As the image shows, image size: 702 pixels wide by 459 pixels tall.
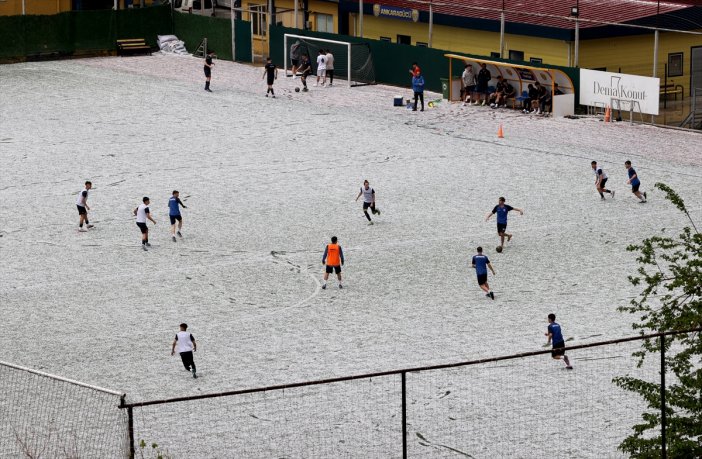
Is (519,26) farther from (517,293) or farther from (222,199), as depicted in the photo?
(517,293)

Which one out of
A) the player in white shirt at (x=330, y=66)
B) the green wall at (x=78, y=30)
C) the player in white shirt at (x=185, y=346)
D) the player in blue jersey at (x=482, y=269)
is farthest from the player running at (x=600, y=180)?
the green wall at (x=78, y=30)

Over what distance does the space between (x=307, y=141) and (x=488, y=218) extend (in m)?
14.5

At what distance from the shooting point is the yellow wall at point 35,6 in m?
Result: 66.9

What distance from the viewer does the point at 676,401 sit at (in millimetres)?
19062

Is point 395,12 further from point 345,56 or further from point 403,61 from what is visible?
point 403,61

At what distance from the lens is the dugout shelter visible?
5241 cm

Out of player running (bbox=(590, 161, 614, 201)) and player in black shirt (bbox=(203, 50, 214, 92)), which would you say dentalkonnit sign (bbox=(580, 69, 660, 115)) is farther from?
player in black shirt (bbox=(203, 50, 214, 92))

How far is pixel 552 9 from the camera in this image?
5716 cm

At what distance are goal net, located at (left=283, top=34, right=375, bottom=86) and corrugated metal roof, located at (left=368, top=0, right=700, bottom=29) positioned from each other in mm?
3377

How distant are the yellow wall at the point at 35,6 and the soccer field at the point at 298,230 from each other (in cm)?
967

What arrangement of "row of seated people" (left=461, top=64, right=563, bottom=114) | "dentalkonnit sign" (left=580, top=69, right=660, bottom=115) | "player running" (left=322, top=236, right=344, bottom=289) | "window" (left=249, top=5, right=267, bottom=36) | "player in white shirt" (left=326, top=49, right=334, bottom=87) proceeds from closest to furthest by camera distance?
"player running" (left=322, top=236, right=344, bottom=289) < "dentalkonnit sign" (left=580, top=69, right=660, bottom=115) < "row of seated people" (left=461, top=64, right=563, bottom=114) < "player in white shirt" (left=326, top=49, right=334, bottom=87) < "window" (left=249, top=5, right=267, bottom=36)

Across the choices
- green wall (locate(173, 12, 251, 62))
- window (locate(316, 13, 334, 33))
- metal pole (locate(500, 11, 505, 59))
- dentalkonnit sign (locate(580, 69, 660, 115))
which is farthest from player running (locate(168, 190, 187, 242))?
window (locate(316, 13, 334, 33))

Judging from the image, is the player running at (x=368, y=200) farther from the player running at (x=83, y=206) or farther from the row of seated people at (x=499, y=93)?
the row of seated people at (x=499, y=93)

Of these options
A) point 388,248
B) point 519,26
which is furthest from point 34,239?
point 519,26
